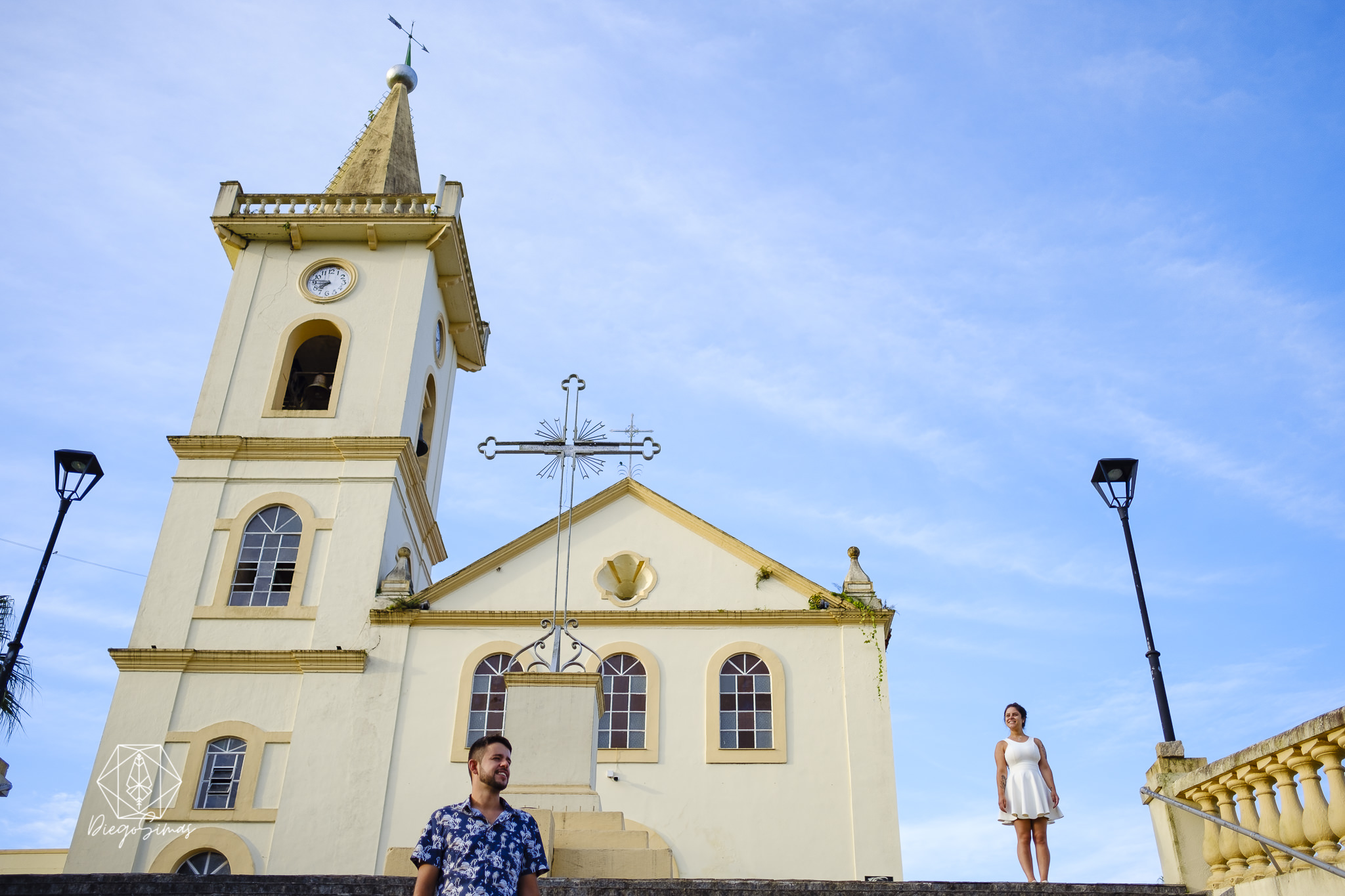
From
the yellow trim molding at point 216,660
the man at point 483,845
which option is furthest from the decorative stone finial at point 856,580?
the man at point 483,845

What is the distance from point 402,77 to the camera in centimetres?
3022

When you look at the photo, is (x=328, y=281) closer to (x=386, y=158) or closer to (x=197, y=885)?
(x=386, y=158)

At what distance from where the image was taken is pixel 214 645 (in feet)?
62.4

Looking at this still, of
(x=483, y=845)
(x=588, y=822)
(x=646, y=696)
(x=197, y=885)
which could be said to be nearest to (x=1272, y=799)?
(x=483, y=845)

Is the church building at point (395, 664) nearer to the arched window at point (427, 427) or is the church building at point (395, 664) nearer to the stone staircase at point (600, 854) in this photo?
the arched window at point (427, 427)

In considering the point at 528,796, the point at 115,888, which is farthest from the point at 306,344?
the point at 115,888

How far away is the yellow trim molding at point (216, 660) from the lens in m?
18.7

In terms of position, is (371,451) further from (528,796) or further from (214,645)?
(528,796)

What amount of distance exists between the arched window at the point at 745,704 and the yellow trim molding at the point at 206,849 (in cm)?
747

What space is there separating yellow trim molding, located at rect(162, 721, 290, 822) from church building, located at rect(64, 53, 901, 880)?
0.04 metres

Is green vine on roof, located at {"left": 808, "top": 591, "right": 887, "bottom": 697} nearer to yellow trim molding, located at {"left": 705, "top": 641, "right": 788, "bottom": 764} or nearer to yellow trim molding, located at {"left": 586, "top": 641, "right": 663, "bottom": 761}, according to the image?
yellow trim molding, located at {"left": 705, "top": 641, "right": 788, "bottom": 764}

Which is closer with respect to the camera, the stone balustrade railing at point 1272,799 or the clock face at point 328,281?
the stone balustrade railing at point 1272,799

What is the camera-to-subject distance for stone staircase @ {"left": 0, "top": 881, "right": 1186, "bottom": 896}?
8250 mm

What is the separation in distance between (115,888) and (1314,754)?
832cm
